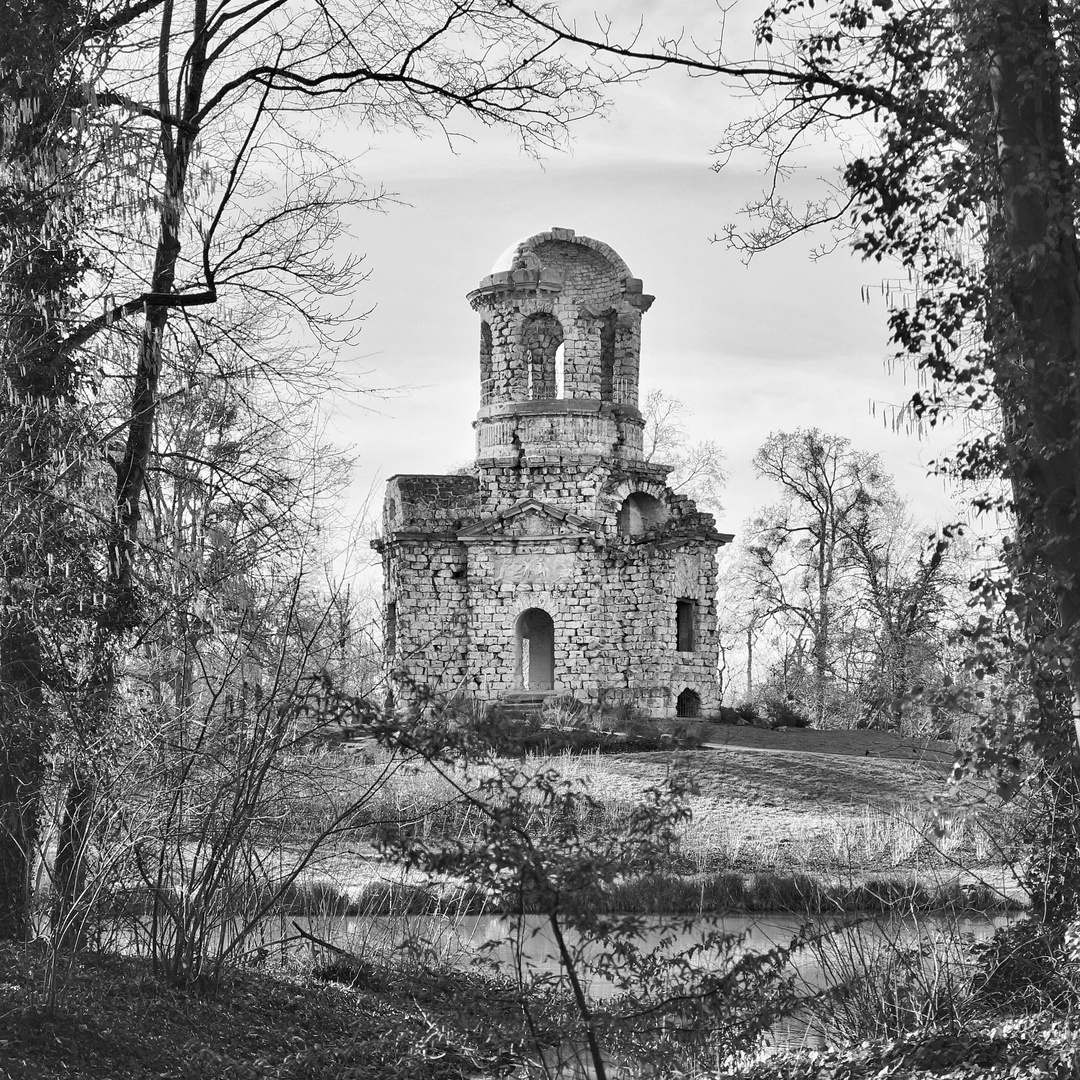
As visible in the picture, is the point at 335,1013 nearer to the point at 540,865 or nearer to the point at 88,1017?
the point at 88,1017

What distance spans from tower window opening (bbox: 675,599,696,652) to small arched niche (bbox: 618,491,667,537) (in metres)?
1.73

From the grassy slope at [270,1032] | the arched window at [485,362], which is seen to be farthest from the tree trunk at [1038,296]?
the arched window at [485,362]

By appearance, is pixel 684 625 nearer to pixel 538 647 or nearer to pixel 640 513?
pixel 640 513

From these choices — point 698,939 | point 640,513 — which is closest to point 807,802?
point 698,939

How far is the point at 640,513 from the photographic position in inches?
1142

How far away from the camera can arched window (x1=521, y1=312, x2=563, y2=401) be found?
29.0 metres

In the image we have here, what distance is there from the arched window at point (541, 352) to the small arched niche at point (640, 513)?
2.76m

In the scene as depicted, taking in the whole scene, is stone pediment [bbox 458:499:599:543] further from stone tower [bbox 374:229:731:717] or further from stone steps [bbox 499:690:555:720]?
stone steps [bbox 499:690:555:720]

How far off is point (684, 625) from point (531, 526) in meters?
3.86

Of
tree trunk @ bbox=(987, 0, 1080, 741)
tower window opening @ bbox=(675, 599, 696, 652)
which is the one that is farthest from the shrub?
tree trunk @ bbox=(987, 0, 1080, 741)

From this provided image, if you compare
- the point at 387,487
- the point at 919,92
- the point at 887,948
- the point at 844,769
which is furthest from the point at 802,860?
the point at 387,487

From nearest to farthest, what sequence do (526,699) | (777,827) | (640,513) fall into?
(777,827) → (526,699) → (640,513)

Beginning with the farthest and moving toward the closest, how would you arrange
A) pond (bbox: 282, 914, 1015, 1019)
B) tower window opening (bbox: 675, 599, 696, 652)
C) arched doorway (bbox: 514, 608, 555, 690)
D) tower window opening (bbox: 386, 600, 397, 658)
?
arched doorway (bbox: 514, 608, 555, 690), tower window opening (bbox: 675, 599, 696, 652), tower window opening (bbox: 386, 600, 397, 658), pond (bbox: 282, 914, 1015, 1019)

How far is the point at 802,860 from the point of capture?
1588cm
